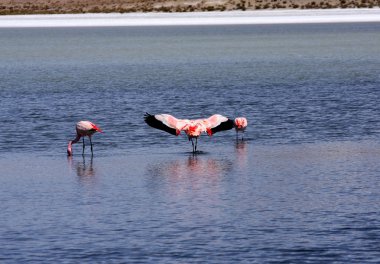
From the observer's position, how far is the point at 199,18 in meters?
182

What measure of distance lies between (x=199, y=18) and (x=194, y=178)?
157 metres

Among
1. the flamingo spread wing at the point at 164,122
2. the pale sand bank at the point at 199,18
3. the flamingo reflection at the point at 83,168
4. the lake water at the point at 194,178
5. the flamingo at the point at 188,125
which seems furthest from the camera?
the pale sand bank at the point at 199,18

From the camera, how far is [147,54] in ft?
350

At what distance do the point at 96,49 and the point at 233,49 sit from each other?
15.9m

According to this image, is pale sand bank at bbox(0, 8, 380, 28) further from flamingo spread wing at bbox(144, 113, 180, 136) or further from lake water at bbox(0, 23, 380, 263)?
flamingo spread wing at bbox(144, 113, 180, 136)

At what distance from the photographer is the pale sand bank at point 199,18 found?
16975cm

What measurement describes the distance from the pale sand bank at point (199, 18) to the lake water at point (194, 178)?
111 meters

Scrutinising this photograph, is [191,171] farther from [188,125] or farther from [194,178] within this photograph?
[188,125]

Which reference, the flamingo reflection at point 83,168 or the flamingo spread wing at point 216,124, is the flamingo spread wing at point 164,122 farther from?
the flamingo reflection at point 83,168

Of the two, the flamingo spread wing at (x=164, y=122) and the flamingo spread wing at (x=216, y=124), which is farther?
the flamingo spread wing at (x=216, y=124)

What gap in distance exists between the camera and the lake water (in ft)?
64.8

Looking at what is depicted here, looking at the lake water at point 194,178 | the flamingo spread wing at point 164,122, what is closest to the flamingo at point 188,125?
the flamingo spread wing at point 164,122

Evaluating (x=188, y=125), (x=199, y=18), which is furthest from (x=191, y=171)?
(x=199, y=18)

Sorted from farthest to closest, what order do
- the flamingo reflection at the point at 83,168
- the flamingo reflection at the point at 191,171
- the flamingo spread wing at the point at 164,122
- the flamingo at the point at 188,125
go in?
the flamingo spread wing at the point at 164,122, the flamingo at the point at 188,125, the flamingo reflection at the point at 83,168, the flamingo reflection at the point at 191,171
